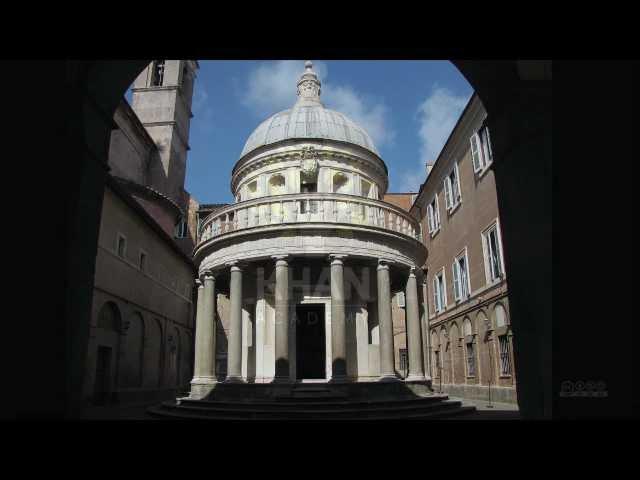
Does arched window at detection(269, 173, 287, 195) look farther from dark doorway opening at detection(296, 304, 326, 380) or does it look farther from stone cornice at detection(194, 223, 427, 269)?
dark doorway opening at detection(296, 304, 326, 380)

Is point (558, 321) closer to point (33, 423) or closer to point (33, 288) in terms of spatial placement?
point (33, 423)

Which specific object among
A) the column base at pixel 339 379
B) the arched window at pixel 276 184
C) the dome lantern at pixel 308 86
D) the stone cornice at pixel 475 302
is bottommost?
the column base at pixel 339 379

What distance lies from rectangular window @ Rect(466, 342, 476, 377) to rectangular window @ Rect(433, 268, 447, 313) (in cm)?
452

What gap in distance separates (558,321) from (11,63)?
5.45m

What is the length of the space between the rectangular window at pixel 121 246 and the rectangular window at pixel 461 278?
1661 cm

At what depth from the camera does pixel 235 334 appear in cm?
1748

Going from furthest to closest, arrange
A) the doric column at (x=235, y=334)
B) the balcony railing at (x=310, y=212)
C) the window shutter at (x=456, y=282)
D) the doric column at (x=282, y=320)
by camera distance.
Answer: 1. the window shutter at (x=456, y=282)
2. the balcony railing at (x=310, y=212)
3. the doric column at (x=235, y=334)
4. the doric column at (x=282, y=320)

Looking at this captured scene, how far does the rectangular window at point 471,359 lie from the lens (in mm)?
24056

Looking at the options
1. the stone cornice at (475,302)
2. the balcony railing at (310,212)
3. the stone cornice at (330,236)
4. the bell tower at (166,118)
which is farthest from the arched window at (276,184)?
the bell tower at (166,118)

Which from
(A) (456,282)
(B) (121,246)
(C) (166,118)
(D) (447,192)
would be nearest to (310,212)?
(B) (121,246)

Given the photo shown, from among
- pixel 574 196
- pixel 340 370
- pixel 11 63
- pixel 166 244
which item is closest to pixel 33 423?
pixel 11 63

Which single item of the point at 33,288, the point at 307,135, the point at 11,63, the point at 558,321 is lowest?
the point at 558,321

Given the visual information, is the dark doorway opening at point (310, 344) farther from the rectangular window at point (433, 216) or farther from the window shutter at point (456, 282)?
the rectangular window at point (433, 216)

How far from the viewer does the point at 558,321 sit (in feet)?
15.4
